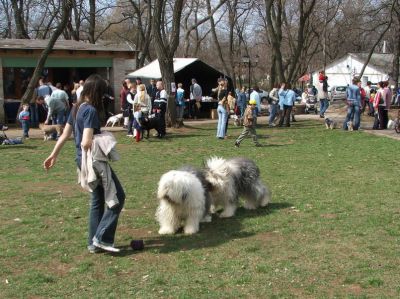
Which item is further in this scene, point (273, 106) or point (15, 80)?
point (15, 80)

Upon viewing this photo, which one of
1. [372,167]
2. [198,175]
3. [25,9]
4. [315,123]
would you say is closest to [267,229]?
[198,175]

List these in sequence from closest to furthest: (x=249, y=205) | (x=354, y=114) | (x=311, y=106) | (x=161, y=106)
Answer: (x=249, y=205), (x=161, y=106), (x=354, y=114), (x=311, y=106)

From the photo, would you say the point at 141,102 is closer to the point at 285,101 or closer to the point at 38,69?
the point at 38,69

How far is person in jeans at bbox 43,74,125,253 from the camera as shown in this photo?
5.65 metres

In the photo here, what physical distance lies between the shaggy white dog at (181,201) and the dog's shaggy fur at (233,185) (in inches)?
15.0

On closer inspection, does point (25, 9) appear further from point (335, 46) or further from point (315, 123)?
point (335, 46)

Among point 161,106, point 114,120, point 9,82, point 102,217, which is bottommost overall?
point 102,217

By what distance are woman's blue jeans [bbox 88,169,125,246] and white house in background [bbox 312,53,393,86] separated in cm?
6238

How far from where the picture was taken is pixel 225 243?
6.34 metres

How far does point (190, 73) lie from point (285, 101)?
8364 millimetres

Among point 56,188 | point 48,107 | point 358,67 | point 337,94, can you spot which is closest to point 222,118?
point 48,107

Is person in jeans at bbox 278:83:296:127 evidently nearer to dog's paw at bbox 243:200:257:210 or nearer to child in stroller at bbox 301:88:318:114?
child in stroller at bbox 301:88:318:114

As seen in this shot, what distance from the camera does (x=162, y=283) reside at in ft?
16.8

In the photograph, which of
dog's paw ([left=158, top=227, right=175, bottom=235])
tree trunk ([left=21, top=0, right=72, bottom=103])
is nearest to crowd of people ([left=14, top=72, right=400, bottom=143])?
tree trunk ([left=21, top=0, right=72, bottom=103])
